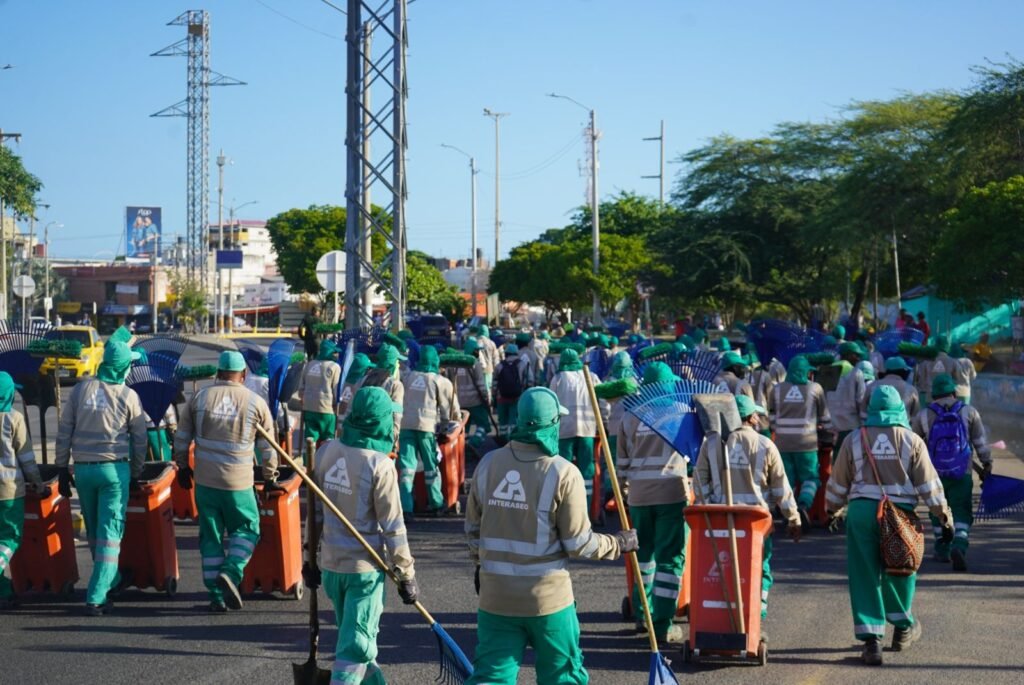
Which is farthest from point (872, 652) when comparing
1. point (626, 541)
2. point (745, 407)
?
point (626, 541)

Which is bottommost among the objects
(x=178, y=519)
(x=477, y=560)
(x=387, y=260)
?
(x=178, y=519)

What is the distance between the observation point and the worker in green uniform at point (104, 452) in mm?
9703

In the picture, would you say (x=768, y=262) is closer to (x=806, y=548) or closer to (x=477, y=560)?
(x=806, y=548)

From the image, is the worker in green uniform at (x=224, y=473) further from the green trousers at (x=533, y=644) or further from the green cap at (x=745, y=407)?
the green trousers at (x=533, y=644)

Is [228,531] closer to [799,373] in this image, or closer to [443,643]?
[443,643]

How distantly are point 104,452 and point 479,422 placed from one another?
9.57 meters

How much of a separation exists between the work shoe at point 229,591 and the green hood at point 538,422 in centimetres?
425

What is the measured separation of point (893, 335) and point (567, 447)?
12686 mm

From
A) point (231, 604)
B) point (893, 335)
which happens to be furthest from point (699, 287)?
point (231, 604)

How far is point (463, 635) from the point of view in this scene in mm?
9102

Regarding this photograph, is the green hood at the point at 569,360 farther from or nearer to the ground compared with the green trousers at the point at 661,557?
farther from the ground

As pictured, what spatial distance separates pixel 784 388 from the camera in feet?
43.4

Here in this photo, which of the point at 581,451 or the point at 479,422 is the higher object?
the point at 581,451

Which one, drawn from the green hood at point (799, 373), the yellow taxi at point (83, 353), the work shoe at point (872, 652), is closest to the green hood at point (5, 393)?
the work shoe at point (872, 652)
